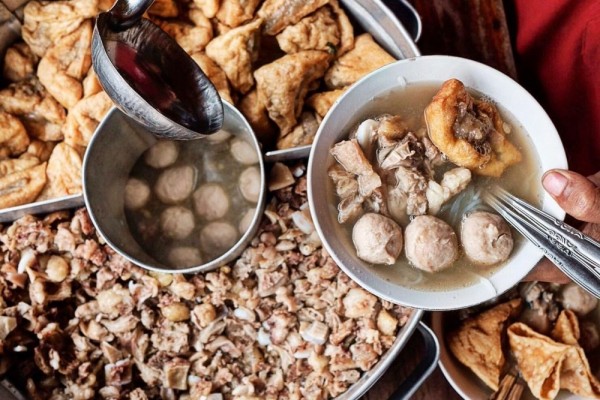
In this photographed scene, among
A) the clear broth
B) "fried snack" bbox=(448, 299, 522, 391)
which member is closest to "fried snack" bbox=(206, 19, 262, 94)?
the clear broth

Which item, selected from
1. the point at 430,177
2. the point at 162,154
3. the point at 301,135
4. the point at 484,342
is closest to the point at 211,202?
the point at 162,154

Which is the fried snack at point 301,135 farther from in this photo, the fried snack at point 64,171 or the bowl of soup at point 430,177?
the fried snack at point 64,171

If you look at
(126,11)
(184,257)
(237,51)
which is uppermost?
(126,11)

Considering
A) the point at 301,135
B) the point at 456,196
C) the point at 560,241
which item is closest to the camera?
the point at 560,241

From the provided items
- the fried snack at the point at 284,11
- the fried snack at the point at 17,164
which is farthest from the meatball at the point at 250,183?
the fried snack at the point at 17,164

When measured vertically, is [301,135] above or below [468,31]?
below

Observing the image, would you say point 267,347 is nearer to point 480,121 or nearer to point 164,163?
point 164,163

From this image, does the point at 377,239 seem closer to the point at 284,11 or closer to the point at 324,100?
the point at 324,100

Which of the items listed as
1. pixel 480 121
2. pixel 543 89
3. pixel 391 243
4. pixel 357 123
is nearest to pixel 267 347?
pixel 391 243
